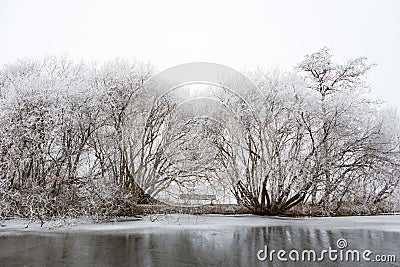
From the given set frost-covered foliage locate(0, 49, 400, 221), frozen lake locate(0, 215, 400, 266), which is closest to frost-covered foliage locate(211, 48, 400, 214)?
frost-covered foliage locate(0, 49, 400, 221)

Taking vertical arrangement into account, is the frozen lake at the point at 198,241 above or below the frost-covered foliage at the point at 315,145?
below

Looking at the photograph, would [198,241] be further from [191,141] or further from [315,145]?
[315,145]

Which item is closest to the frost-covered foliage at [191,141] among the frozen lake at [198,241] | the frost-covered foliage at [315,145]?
the frost-covered foliage at [315,145]

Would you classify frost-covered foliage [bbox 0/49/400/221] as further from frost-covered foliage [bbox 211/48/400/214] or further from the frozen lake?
the frozen lake

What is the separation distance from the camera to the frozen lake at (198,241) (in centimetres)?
283

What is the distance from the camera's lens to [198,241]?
129 inches

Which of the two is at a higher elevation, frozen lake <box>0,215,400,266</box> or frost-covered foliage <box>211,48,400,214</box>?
frost-covered foliage <box>211,48,400,214</box>

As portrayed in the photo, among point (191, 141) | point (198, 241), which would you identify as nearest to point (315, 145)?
point (191, 141)

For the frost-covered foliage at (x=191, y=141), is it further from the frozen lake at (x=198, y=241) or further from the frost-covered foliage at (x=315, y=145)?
the frozen lake at (x=198, y=241)

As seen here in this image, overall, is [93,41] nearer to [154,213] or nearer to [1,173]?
[1,173]

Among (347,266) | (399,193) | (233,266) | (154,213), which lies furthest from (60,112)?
(399,193)

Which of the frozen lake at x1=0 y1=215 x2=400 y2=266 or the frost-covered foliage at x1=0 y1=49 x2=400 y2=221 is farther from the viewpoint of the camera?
the frost-covered foliage at x1=0 y1=49 x2=400 y2=221

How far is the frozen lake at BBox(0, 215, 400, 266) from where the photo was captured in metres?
2.83

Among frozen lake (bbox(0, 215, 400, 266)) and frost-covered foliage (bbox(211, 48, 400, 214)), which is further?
frost-covered foliage (bbox(211, 48, 400, 214))
